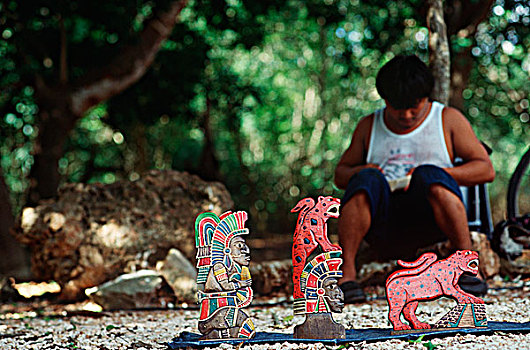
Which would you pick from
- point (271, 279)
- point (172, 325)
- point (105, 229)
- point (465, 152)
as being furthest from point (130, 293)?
point (465, 152)

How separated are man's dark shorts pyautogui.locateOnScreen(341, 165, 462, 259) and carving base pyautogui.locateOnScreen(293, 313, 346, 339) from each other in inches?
53.3

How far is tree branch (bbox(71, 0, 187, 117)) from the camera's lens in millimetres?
6219

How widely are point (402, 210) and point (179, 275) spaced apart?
1.69m

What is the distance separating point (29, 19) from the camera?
6.41 meters

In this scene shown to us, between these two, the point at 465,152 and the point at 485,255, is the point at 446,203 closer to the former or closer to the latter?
the point at 465,152

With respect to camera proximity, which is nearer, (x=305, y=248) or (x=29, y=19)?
(x=305, y=248)

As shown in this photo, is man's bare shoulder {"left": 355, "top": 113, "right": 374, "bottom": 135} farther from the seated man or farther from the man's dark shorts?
the man's dark shorts

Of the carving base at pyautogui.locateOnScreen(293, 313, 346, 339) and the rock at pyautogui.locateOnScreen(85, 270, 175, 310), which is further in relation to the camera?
the rock at pyautogui.locateOnScreen(85, 270, 175, 310)

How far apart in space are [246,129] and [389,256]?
1096 centimetres

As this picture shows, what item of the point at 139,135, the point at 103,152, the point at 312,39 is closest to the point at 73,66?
the point at 139,135

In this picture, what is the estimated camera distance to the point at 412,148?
4.09 m

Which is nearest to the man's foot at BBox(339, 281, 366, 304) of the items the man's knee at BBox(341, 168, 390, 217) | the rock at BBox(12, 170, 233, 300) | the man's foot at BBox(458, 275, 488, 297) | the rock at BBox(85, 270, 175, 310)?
the man's knee at BBox(341, 168, 390, 217)

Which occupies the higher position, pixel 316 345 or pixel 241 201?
pixel 241 201

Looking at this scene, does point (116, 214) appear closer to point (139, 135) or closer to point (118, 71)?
point (118, 71)
